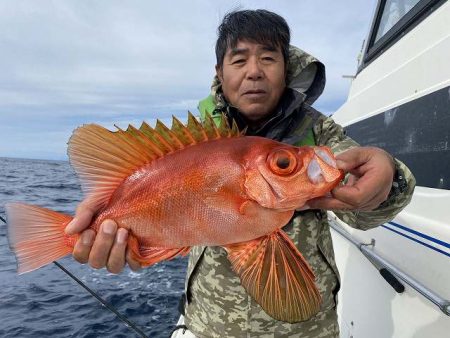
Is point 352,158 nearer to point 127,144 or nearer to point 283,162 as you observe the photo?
point 283,162

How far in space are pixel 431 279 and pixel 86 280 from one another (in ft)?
25.1

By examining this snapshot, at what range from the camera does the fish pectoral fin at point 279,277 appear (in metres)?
1.84

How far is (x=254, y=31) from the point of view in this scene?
9.10 ft

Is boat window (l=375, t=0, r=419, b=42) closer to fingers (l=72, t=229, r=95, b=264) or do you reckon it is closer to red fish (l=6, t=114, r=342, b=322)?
red fish (l=6, t=114, r=342, b=322)

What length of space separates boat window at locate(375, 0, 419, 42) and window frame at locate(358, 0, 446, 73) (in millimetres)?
106

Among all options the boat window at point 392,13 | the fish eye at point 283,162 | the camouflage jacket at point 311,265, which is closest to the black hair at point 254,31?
the camouflage jacket at point 311,265

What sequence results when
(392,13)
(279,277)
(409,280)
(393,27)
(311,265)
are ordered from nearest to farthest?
(279,277)
(311,265)
(409,280)
(393,27)
(392,13)

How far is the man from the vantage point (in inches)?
77.8

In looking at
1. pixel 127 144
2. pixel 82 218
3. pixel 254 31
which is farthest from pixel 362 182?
pixel 254 31

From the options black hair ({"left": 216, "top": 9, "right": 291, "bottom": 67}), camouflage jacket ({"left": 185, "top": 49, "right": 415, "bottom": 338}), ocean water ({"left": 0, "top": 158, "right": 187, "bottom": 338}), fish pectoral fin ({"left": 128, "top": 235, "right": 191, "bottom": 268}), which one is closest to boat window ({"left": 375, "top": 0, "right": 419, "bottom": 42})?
black hair ({"left": 216, "top": 9, "right": 291, "bottom": 67})

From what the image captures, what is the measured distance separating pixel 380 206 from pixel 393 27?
10.2 feet

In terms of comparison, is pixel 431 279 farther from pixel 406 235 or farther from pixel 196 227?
pixel 196 227

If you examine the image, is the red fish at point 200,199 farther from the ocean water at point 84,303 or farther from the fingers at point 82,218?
the ocean water at point 84,303

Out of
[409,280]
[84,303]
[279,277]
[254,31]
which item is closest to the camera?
[279,277]
